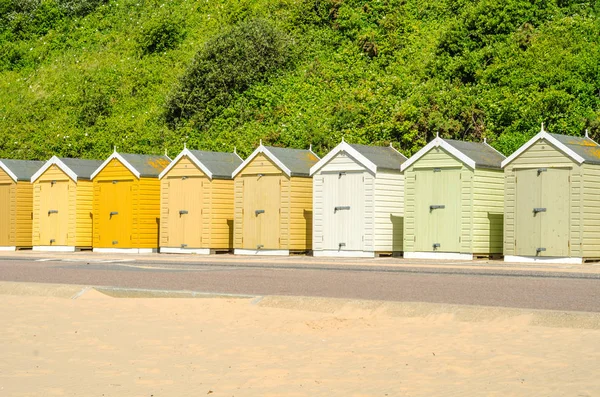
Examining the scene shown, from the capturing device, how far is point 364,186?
89.2 feet

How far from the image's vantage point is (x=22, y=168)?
35.1 metres

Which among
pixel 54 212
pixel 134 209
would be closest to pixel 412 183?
pixel 134 209

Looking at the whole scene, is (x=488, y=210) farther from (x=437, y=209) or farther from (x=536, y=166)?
(x=536, y=166)

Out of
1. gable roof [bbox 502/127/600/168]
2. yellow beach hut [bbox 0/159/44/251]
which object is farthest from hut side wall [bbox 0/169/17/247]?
gable roof [bbox 502/127/600/168]

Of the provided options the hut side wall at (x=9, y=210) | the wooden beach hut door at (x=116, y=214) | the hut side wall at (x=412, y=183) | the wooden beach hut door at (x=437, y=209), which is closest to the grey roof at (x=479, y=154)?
the hut side wall at (x=412, y=183)

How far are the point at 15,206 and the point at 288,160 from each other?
1068 centimetres

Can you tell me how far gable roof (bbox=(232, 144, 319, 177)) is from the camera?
28.7 metres

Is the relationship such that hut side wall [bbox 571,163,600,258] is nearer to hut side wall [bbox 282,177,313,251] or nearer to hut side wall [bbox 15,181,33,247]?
hut side wall [bbox 282,177,313,251]

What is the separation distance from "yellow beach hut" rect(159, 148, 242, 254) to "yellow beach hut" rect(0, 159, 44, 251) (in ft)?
20.3

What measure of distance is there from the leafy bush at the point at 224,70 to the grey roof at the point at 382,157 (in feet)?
53.9

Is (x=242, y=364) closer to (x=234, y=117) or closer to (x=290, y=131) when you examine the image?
(x=290, y=131)

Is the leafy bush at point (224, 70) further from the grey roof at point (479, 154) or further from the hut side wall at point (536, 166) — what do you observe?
the hut side wall at point (536, 166)

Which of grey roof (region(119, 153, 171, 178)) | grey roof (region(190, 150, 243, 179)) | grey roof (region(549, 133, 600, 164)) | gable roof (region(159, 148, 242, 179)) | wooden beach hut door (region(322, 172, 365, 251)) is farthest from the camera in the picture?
grey roof (region(119, 153, 171, 178))

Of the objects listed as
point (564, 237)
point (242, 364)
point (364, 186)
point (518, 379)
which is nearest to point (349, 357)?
point (242, 364)
